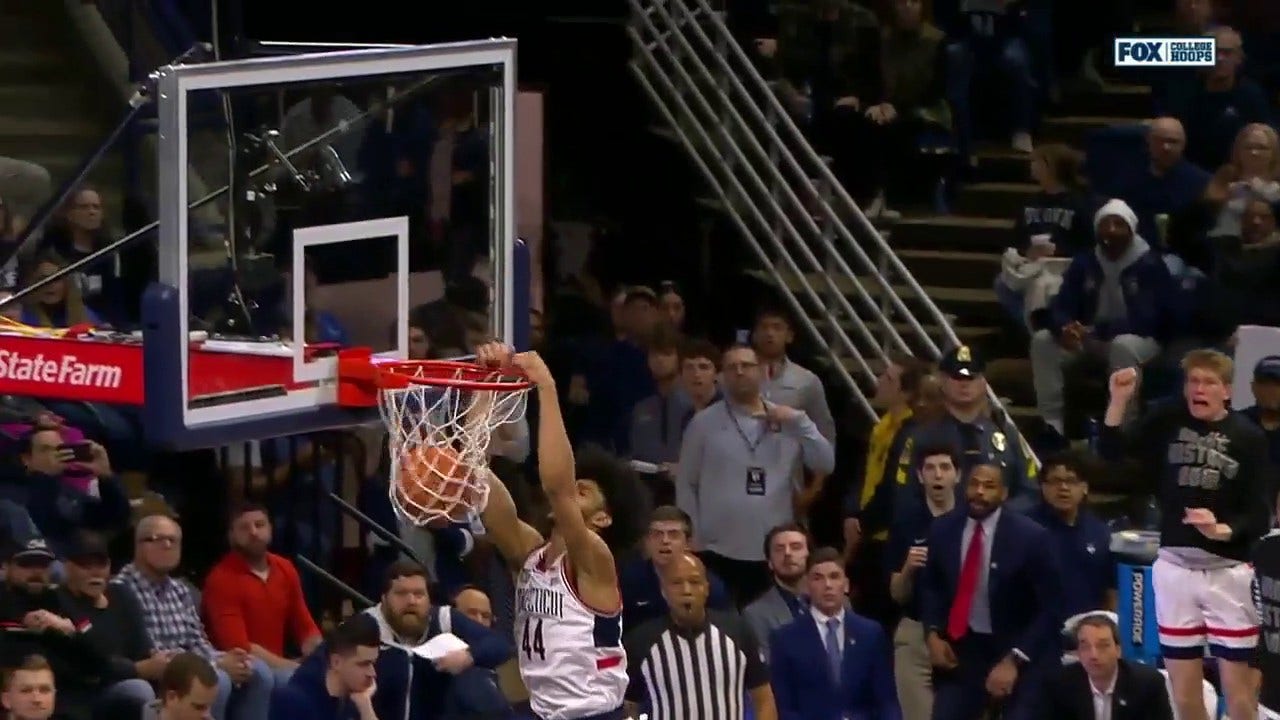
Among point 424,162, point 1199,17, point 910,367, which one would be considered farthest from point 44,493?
point 1199,17

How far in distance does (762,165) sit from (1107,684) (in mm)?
5209

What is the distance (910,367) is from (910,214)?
9.95 feet

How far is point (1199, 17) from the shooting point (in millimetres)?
13625

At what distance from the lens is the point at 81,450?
1021 cm

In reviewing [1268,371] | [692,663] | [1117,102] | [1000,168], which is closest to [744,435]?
[692,663]

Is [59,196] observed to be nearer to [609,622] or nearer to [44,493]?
[44,493]

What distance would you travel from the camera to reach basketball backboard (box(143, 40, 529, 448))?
760cm

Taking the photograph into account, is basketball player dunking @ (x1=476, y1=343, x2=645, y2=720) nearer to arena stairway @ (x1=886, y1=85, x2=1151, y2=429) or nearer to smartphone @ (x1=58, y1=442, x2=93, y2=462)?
smartphone @ (x1=58, y1=442, x2=93, y2=462)

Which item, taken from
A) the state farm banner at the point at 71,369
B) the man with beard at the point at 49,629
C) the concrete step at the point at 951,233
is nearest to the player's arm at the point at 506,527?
the state farm banner at the point at 71,369

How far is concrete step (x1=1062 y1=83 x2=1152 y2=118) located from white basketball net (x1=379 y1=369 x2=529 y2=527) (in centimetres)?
725

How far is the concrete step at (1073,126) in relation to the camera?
47.6ft

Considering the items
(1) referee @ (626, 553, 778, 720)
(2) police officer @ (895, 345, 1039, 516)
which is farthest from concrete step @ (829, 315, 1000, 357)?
(1) referee @ (626, 553, 778, 720)

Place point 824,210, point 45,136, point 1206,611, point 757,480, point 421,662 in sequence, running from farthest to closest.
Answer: point 824,210 < point 45,136 < point 757,480 < point 1206,611 < point 421,662

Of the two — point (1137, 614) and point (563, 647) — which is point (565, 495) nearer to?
point (563, 647)
